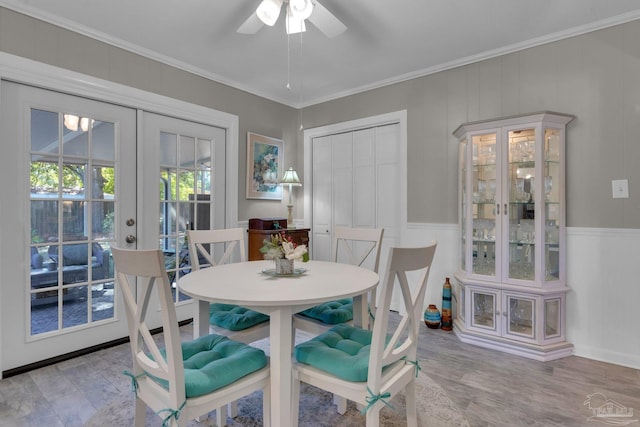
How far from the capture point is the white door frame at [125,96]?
2.25 metres

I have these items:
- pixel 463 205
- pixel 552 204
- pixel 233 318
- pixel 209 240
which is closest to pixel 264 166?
pixel 209 240

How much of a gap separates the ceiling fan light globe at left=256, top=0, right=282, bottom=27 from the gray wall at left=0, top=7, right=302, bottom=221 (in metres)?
1.51

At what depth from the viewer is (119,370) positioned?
2.32 metres

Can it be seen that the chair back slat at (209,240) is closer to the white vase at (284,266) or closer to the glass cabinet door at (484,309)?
the white vase at (284,266)

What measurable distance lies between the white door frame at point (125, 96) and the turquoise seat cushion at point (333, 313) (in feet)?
5.94

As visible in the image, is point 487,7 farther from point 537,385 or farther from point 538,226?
point 537,385

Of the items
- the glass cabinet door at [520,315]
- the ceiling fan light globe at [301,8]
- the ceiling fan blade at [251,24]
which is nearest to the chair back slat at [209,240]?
the ceiling fan blade at [251,24]

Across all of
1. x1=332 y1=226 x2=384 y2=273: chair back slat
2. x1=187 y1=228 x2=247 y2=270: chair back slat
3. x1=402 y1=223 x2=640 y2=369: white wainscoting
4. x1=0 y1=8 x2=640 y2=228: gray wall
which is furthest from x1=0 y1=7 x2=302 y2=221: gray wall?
x1=402 y1=223 x2=640 y2=369: white wainscoting

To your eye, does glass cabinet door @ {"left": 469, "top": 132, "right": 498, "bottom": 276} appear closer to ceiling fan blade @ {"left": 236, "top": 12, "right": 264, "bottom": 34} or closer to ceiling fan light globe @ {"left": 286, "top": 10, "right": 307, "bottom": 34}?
ceiling fan light globe @ {"left": 286, "top": 10, "right": 307, "bottom": 34}

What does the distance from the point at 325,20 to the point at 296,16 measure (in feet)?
0.69

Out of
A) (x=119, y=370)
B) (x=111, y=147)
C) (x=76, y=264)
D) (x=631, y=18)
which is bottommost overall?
(x=119, y=370)

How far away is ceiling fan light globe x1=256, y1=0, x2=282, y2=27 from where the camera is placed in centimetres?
186

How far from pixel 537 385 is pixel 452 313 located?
1052mm

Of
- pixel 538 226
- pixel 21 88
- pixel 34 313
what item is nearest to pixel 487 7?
pixel 538 226
